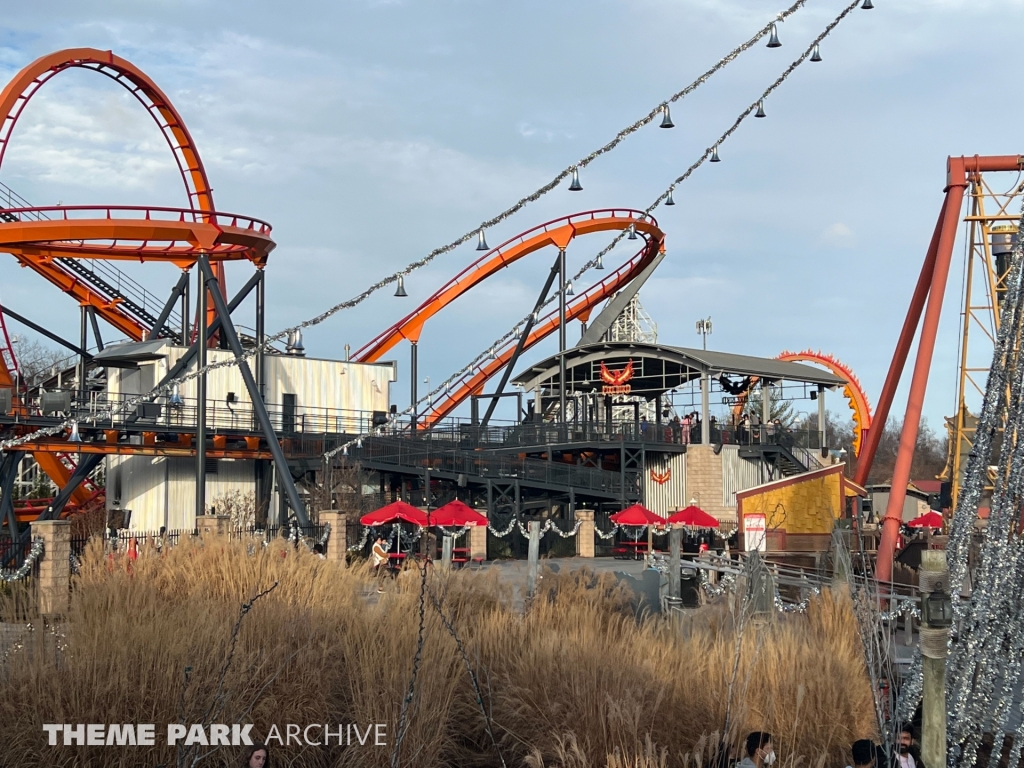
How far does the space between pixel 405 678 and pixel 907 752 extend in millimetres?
3451

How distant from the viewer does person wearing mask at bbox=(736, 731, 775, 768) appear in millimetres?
7281

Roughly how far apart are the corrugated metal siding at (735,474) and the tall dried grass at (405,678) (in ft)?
88.7

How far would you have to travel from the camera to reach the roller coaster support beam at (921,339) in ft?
62.3

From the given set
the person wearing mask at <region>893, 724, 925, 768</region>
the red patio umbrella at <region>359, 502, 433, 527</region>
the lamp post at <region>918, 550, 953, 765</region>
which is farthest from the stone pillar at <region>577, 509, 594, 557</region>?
the lamp post at <region>918, 550, 953, 765</region>

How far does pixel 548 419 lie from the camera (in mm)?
42750

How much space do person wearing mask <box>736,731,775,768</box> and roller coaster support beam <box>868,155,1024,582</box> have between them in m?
10.8

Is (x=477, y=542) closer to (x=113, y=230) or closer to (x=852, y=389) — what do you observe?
(x=113, y=230)

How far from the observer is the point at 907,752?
25.9 feet

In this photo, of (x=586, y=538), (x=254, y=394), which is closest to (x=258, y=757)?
(x=254, y=394)

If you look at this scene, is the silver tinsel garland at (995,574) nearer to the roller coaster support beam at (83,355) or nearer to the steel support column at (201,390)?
the steel support column at (201,390)

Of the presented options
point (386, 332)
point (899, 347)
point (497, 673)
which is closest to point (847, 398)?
point (386, 332)

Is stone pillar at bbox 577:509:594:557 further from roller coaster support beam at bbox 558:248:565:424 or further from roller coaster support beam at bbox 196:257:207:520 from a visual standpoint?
roller coaster support beam at bbox 196:257:207:520

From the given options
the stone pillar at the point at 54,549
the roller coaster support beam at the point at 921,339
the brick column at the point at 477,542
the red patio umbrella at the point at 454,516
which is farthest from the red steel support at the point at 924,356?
the stone pillar at the point at 54,549

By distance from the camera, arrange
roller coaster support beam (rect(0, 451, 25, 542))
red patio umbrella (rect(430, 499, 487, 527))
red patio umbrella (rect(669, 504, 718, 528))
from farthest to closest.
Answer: roller coaster support beam (rect(0, 451, 25, 542)), red patio umbrella (rect(669, 504, 718, 528)), red patio umbrella (rect(430, 499, 487, 527))
